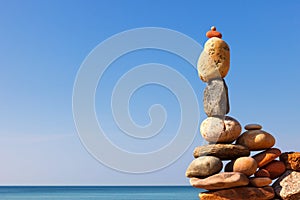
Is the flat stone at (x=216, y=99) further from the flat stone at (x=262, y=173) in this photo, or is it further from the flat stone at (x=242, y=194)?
the flat stone at (x=242, y=194)

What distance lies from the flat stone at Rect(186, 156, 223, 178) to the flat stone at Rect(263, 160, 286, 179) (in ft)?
4.33

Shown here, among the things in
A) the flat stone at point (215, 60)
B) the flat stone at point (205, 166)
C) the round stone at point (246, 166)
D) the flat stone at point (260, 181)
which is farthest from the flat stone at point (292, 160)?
the flat stone at point (215, 60)

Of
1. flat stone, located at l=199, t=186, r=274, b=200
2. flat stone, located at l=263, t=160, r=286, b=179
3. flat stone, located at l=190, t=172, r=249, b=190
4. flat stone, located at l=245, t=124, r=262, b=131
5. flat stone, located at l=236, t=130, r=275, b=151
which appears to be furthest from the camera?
flat stone, located at l=245, t=124, r=262, b=131

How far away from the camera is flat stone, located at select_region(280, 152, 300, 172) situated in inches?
456

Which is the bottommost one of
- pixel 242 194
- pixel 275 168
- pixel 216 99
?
pixel 242 194

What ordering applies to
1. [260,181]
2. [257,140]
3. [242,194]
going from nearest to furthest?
[242,194] → [260,181] → [257,140]

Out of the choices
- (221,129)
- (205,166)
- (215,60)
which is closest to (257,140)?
(221,129)

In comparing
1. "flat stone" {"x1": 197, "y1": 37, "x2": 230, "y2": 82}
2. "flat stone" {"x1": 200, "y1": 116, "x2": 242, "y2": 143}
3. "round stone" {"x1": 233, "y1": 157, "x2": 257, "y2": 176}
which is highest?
"flat stone" {"x1": 197, "y1": 37, "x2": 230, "y2": 82}

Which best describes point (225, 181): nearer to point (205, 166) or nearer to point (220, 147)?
point (205, 166)

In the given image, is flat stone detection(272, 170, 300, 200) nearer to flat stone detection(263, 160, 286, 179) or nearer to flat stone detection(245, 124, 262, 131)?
flat stone detection(263, 160, 286, 179)

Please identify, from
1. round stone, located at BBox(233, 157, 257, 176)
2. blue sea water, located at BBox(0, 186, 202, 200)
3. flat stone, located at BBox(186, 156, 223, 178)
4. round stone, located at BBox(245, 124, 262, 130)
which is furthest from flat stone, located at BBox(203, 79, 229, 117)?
blue sea water, located at BBox(0, 186, 202, 200)

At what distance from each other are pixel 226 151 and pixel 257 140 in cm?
86

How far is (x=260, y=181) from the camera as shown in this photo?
36.6ft

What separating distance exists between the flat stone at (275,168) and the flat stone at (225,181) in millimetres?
925
